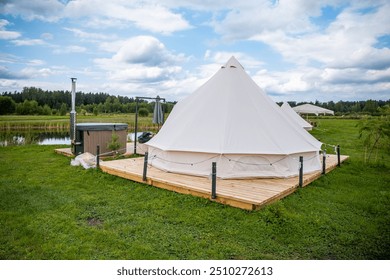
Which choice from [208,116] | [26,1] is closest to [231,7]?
[208,116]

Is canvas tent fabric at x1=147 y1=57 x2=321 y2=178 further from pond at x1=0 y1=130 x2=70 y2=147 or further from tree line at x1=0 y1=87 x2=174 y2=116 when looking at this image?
tree line at x1=0 y1=87 x2=174 y2=116

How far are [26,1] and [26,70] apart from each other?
81.9 inches

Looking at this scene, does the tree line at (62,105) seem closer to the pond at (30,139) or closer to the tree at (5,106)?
the tree at (5,106)

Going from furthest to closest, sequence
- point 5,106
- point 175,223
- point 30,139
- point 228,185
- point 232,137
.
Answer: point 5,106, point 30,139, point 232,137, point 228,185, point 175,223

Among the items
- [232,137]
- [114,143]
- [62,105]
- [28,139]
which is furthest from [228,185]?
[62,105]

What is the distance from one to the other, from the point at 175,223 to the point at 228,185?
2.20 metres

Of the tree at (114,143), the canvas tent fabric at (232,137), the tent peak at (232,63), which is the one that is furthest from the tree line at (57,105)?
the canvas tent fabric at (232,137)

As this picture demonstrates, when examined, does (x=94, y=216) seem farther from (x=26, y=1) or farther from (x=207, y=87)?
(x=207, y=87)

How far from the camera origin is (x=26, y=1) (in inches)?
221

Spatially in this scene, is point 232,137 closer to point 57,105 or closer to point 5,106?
point 5,106

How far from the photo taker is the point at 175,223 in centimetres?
515

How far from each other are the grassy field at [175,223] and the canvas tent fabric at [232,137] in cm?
116

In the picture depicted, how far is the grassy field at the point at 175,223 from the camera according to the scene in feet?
13.6

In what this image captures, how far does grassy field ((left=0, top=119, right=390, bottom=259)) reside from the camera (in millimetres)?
4141
